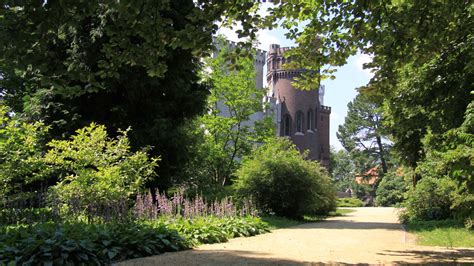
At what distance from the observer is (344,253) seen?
936 centimetres

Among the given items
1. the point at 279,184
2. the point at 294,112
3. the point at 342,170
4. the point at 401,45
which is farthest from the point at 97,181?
the point at 342,170

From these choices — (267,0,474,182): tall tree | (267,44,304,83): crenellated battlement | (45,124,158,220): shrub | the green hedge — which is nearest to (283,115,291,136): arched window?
(267,44,304,83): crenellated battlement

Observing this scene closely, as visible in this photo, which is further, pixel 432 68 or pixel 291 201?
pixel 291 201

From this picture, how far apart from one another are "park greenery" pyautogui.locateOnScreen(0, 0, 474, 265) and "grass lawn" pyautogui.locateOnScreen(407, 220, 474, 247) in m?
1.33

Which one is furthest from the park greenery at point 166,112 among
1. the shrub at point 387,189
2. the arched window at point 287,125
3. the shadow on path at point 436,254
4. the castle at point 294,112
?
the arched window at point 287,125

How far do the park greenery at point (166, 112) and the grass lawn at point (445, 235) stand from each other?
133 cm

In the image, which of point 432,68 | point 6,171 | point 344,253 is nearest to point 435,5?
point 432,68

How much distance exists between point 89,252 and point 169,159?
11.9 m

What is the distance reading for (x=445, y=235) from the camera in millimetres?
14125

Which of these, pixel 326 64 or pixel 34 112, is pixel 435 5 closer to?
pixel 326 64

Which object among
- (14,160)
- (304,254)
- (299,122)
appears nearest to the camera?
(304,254)

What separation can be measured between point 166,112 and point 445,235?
37.0ft

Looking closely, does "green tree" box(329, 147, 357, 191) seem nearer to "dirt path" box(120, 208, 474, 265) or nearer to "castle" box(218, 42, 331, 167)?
"castle" box(218, 42, 331, 167)

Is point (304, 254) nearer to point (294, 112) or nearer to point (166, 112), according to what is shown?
point (166, 112)
